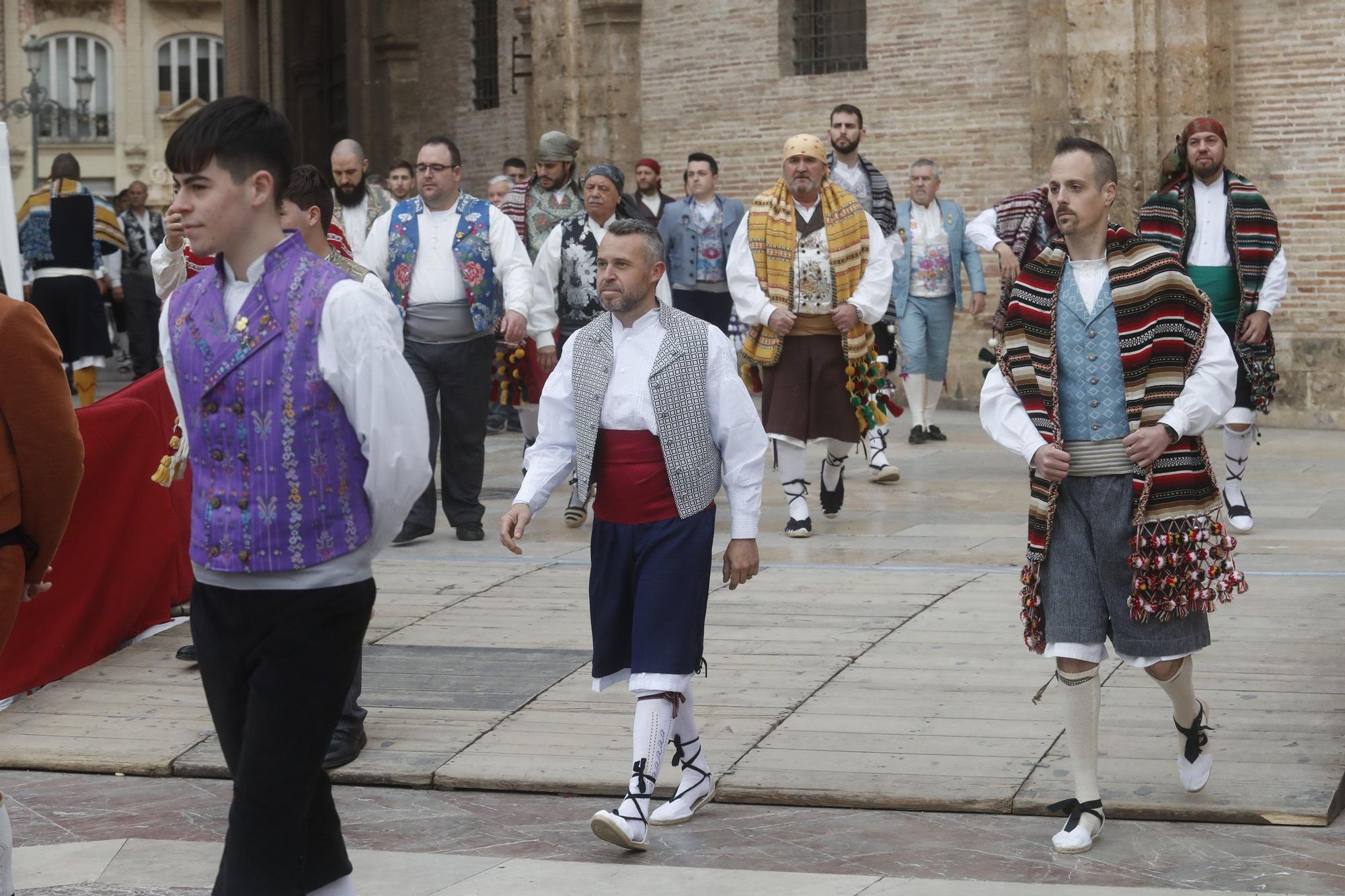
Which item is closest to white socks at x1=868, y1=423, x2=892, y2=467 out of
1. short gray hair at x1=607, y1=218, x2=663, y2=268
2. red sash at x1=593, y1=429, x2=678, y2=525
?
short gray hair at x1=607, y1=218, x2=663, y2=268

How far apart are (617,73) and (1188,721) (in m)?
15.2

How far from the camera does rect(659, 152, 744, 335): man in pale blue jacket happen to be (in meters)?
13.9

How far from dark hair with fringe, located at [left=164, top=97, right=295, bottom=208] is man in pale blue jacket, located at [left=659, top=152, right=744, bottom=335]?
9864 millimetres

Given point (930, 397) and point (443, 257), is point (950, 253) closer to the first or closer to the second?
point (930, 397)

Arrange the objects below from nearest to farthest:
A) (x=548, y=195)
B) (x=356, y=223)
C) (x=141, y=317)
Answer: (x=356, y=223) → (x=548, y=195) → (x=141, y=317)

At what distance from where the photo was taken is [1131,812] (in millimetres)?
5590

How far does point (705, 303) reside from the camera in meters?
14.3

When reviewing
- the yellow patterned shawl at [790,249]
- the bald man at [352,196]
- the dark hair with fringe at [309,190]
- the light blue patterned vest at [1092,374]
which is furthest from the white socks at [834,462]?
the light blue patterned vest at [1092,374]

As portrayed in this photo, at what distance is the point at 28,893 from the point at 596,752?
1.89m

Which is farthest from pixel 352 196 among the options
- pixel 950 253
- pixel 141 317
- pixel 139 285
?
pixel 139 285

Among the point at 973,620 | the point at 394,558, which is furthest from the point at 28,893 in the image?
the point at 394,558

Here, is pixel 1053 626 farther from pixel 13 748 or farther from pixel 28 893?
pixel 13 748

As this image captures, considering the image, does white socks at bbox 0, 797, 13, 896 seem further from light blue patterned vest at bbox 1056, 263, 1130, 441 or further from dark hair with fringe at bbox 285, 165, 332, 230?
light blue patterned vest at bbox 1056, 263, 1130, 441

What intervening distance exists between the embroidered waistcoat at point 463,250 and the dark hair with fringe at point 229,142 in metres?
6.25
